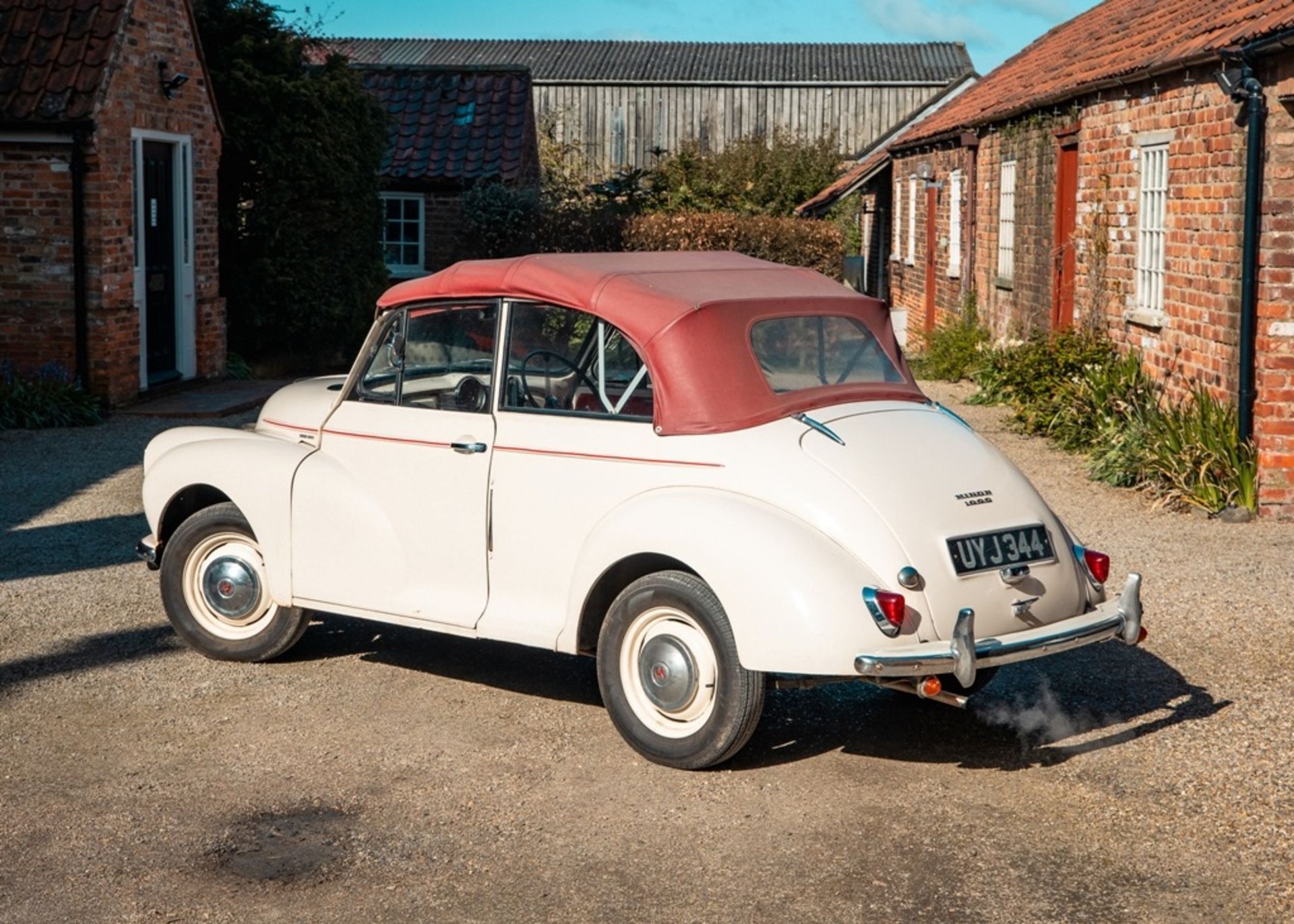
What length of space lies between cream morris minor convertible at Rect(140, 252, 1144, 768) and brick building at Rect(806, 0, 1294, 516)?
15.3 feet

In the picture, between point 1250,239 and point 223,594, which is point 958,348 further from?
point 223,594

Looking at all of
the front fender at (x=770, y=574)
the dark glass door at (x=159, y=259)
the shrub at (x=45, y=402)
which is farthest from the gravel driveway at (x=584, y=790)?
the dark glass door at (x=159, y=259)

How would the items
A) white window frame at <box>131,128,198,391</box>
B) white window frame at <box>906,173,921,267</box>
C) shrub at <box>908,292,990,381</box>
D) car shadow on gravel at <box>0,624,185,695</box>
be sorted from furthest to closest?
1. white window frame at <box>906,173,921,267</box>
2. shrub at <box>908,292,990,381</box>
3. white window frame at <box>131,128,198,391</box>
4. car shadow on gravel at <box>0,624,185,695</box>

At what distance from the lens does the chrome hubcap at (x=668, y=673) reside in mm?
5438

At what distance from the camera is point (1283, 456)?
32.8ft

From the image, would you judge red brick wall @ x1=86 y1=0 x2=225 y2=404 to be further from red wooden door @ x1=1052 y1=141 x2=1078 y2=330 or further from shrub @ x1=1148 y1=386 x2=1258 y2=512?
shrub @ x1=1148 y1=386 x2=1258 y2=512

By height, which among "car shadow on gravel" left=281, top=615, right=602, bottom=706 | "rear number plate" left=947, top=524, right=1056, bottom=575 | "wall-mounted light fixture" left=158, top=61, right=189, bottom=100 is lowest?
"car shadow on gravel" left=281, top=615, right=602, bottom=706

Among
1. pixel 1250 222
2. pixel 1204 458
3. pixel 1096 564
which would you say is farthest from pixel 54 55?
pixel 1096 564

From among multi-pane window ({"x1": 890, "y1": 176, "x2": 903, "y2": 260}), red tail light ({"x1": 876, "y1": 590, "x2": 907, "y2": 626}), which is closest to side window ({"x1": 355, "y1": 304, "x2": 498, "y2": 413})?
red tail light ({"x1": 876, "y1": 590, "x2": 907, "y2": 626})

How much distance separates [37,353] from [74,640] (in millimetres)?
8425

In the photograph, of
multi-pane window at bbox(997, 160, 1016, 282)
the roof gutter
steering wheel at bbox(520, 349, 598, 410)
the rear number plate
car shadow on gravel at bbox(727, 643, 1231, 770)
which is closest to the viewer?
the rear number plate

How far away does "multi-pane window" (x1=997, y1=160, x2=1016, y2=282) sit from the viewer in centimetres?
1827

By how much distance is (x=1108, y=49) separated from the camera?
1538 centimetres

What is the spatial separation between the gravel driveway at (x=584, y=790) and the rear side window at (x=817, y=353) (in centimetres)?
127
